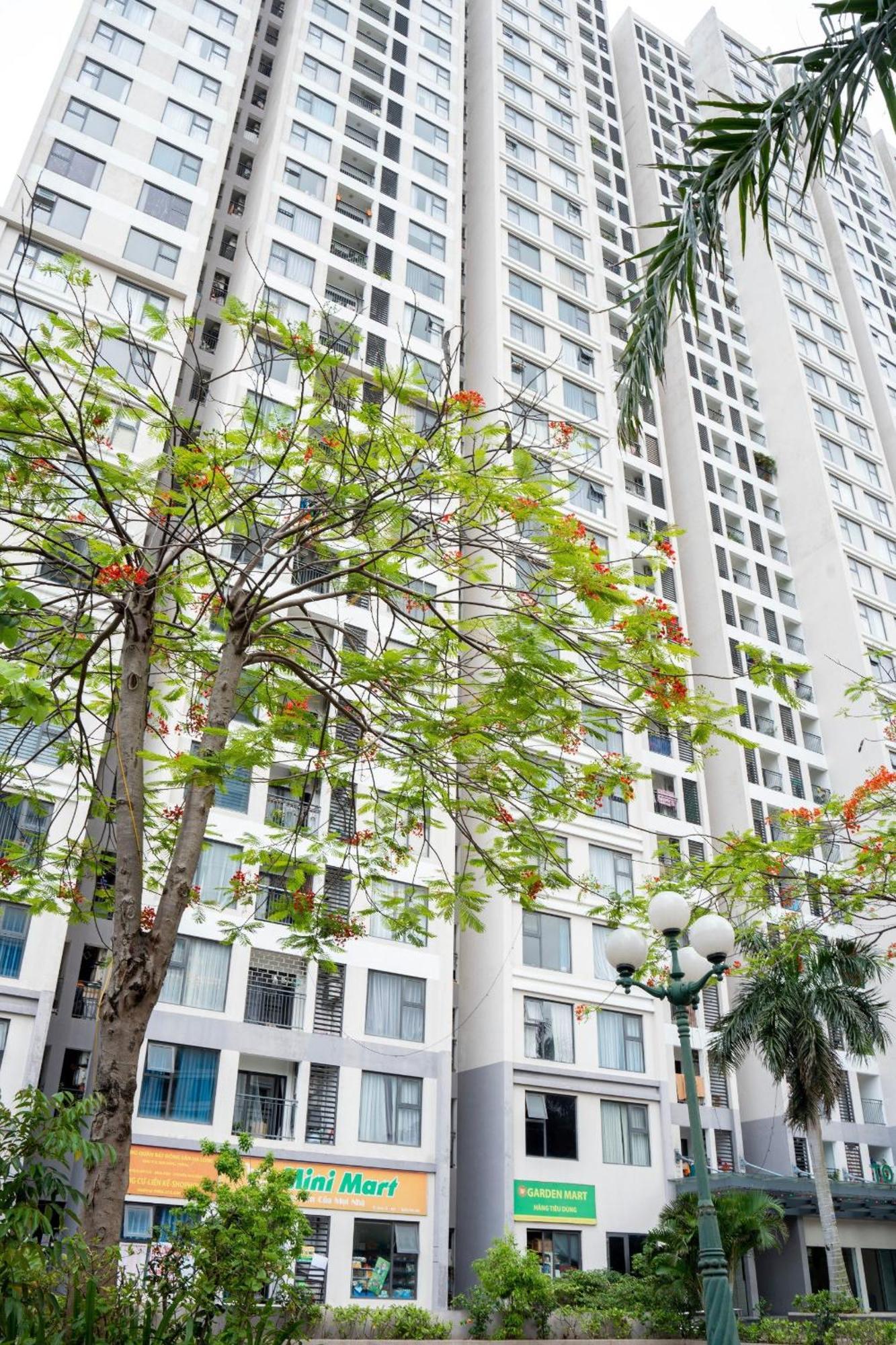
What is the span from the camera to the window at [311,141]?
36.7m

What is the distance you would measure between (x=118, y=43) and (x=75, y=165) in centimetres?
616

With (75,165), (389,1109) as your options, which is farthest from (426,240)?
(389,1109)

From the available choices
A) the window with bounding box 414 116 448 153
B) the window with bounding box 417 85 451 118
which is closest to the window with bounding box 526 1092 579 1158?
the window with bounding box 414 116 448 153

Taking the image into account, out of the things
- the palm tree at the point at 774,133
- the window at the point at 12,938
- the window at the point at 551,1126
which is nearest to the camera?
the palm tree at the point at 774,133

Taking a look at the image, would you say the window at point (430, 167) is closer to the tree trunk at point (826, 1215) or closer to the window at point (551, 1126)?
the window at point (551, 1126)

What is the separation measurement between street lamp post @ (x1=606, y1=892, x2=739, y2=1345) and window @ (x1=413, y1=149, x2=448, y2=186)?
3666 cm

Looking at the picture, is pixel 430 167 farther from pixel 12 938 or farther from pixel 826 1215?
pixel 826 1215

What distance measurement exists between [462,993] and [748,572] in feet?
78.9

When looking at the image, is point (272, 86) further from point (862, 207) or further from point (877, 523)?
point (862, 207)

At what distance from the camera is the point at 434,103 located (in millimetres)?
42500

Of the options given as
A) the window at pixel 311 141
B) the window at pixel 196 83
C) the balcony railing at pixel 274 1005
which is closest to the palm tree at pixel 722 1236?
the balcony railing at pixel 274 1005

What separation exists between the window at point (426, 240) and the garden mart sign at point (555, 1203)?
30.4 metres

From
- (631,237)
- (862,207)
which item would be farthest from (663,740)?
(862,207)

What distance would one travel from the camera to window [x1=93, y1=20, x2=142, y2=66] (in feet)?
108
